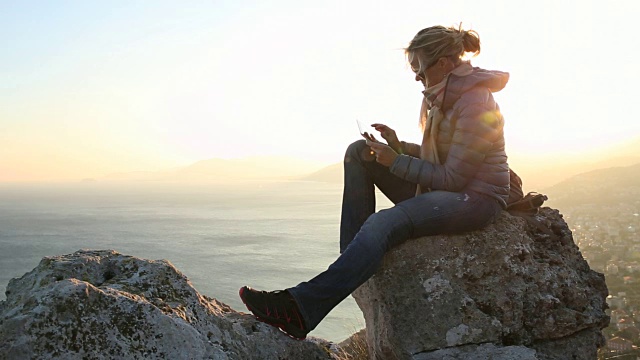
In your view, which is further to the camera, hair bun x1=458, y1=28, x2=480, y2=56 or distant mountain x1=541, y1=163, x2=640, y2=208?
distant mountain x1=541, y1=163, x2=640, y2=208

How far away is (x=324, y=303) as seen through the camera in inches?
142

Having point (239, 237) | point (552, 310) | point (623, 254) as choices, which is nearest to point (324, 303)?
point (552, 310)

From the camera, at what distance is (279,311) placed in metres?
3.67

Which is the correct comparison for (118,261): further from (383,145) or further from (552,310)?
(552,310)

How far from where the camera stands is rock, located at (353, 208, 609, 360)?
3895 mm

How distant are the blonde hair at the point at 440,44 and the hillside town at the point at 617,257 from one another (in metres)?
7.21

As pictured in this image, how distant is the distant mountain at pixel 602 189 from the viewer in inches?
2921

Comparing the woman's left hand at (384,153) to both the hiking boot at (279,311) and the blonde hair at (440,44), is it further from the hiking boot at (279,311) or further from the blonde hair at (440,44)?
the hiking boot at (279,311)

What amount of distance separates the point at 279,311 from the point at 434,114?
73.9 inches

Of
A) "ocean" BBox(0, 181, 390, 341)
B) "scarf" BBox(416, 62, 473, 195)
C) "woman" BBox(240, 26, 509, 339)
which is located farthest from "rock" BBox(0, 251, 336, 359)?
"ocean" BBox(0, 181, 390, 341)

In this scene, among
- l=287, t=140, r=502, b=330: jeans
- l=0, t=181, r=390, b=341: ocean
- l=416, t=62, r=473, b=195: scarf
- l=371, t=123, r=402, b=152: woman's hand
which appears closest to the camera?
l=287, t=140, r=502, b=330: jeans

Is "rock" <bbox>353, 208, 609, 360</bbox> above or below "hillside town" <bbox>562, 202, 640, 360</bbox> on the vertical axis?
above

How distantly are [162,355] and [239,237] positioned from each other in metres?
79.3

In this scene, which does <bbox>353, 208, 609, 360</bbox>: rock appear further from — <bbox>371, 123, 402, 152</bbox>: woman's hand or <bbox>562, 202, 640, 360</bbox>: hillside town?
<bbox>562, 202, 640, 360</bbox>: hillside town
